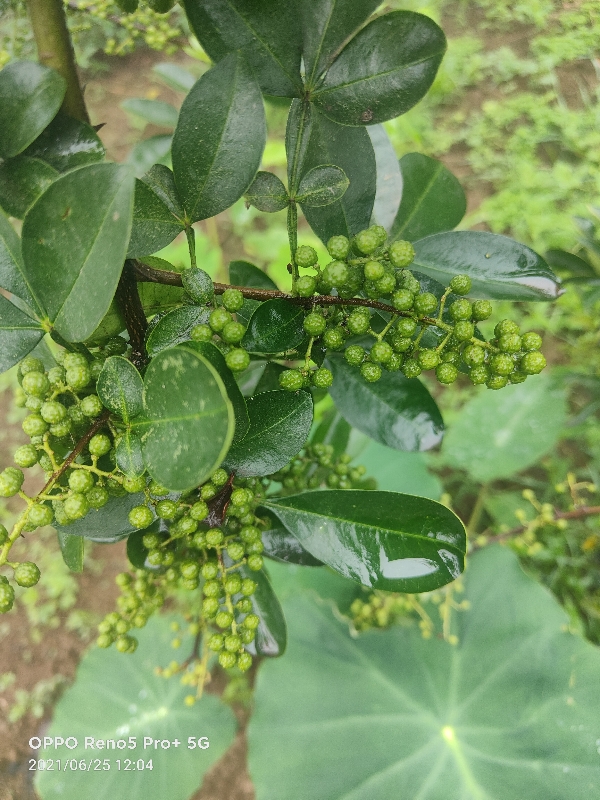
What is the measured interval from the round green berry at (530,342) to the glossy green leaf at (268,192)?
0.36m

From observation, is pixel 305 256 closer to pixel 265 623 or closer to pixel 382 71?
→ pixel 382 71

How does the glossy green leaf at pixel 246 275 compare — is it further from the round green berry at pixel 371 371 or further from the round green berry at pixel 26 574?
the round green berry at pixel 26 574

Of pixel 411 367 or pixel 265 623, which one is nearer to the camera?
pixel 411 367

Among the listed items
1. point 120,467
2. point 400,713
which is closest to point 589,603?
point 400,713

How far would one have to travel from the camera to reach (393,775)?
1.83 meters

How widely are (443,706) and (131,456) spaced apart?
1.86 metres

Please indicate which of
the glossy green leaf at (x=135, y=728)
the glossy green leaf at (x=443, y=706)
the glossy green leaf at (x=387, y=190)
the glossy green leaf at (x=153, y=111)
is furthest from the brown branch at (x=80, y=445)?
the glossy green leaf at (x=135, y=728)

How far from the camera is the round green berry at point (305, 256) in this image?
2.11ft

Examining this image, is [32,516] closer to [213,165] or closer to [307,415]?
[307,415]

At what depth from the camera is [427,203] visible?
989 mm

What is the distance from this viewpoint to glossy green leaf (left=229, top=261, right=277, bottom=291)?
0.96 m

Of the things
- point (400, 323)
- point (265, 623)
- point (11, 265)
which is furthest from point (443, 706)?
point (11, 265)

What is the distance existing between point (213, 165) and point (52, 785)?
2.68m

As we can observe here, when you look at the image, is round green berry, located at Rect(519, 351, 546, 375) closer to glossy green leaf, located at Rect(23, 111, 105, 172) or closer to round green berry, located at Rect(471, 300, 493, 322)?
round green berry, located at Rect(471, 300, 493, 322)
